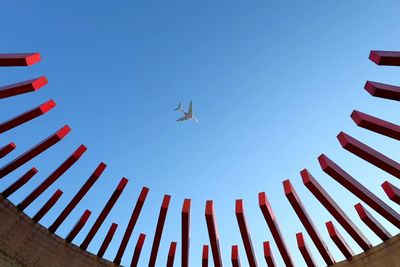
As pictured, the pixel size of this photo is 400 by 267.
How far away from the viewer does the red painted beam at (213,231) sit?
15617 millimetres

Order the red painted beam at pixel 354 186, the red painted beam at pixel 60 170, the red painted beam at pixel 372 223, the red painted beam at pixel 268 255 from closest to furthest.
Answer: the red painted beam at pixel 354 186 < the red painted beam at pixel 372 223 < the red painted beam at pixel 60 170 < the red painted beam at pixel 268 255

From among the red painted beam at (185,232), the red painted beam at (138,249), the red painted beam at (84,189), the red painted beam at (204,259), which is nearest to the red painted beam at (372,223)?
the red painted beam at (204,259)

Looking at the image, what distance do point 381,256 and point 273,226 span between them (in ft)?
15.4

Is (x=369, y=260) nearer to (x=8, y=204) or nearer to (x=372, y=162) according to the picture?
(x=372, y=162)

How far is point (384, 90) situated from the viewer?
12.2 metres

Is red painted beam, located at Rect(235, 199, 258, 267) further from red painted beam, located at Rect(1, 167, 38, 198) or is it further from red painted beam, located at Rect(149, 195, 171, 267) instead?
red painted beam, located at Rect(1, 167, 38, 198)

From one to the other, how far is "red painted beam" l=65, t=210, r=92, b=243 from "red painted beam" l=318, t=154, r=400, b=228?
1035cm

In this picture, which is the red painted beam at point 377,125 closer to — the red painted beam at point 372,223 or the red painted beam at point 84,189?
the red painted beam at point 372,223

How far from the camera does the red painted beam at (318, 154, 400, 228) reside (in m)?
13.8

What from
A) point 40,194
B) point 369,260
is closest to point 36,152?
point 40,194

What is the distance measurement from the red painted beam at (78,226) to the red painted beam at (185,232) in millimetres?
4283

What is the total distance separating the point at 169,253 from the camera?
669 inches

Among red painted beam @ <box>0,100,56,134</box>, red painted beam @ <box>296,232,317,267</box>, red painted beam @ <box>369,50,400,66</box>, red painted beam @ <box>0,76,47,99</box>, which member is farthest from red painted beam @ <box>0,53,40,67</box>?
red painted beam @ <box>296,232,317,267</box>

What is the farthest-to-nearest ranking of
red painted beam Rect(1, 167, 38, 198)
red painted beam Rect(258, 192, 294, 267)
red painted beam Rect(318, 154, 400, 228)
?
red painted beam Rect(1, 167, 38, 198) → red painted beam Rect(258, 192, 294, 267) → red painted beam Rect(318, 154, 400, 228)
